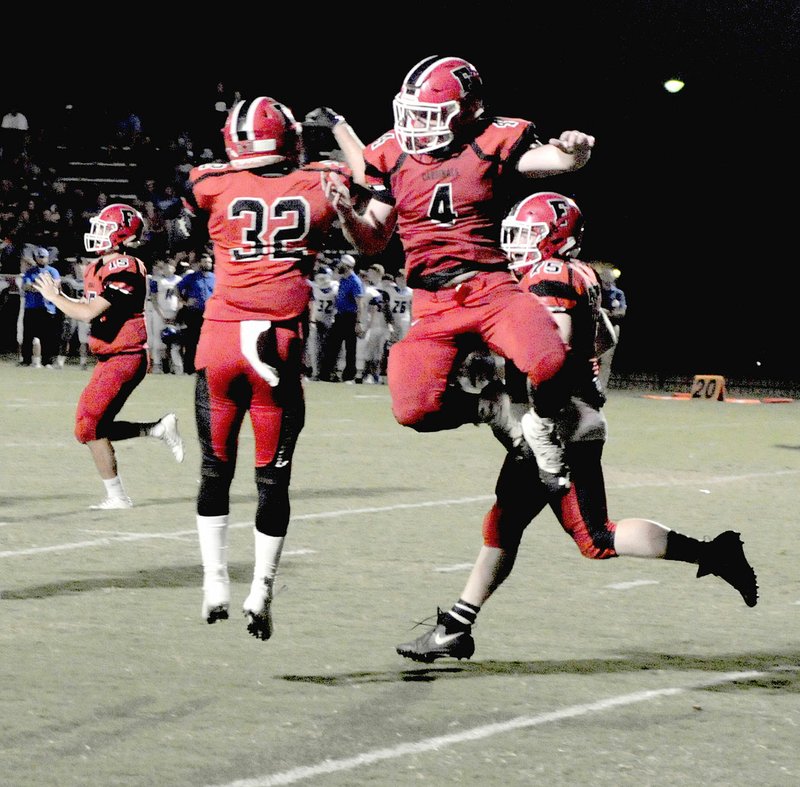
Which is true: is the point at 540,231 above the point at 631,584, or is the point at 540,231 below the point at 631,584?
above

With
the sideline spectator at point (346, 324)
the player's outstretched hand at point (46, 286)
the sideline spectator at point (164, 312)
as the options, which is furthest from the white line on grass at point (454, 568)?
the sideline spectator at point (164, 312)

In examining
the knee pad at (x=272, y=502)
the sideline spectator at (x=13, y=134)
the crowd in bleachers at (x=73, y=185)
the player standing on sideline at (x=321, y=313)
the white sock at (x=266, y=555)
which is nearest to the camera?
the white sock at (x=266, y=555)

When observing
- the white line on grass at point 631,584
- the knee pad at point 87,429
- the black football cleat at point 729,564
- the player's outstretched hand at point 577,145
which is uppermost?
the player's outstretched hand at point 577,145

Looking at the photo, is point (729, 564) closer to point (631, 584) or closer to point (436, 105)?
point (631, 584)

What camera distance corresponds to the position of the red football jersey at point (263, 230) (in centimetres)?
558

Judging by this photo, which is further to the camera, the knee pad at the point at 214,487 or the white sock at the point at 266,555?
the knee pad at the point at 214,487

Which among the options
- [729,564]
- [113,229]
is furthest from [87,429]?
[729,564]

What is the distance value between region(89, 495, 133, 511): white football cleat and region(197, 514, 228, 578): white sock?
149 inches

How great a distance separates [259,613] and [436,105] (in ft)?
6.30

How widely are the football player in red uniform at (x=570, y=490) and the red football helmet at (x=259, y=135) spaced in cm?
88

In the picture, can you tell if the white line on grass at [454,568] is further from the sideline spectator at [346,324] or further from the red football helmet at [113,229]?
the sideline spectator at [346,324]

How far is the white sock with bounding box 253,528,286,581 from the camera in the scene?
18.1ft

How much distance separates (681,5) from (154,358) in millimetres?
13262

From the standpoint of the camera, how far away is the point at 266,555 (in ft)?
→ 18.2
